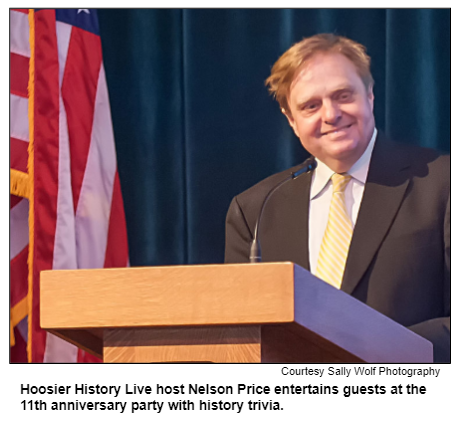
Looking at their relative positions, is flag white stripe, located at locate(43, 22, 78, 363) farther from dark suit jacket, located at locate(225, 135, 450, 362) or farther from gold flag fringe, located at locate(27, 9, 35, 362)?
dark suit jacket, located at locate(225, 135, 450, 362)

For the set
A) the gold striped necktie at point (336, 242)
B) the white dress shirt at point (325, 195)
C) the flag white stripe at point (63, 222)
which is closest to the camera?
the gold striped necktie at point (336, 242)

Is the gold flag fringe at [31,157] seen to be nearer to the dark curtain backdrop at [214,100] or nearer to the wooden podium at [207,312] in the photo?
the dark curtain backdrop at [214,100]

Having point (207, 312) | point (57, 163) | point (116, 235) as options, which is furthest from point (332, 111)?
point (207, 312)

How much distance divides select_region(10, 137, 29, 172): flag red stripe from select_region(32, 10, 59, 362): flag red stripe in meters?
0.05

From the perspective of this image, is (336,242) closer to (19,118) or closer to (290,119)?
(290,119)

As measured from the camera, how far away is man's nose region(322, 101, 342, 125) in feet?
9.25

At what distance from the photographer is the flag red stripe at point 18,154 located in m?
3.06

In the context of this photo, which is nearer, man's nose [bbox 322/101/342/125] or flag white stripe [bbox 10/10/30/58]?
man's nose [bbox 322/101/342/125]

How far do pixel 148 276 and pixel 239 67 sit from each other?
185 centimetres

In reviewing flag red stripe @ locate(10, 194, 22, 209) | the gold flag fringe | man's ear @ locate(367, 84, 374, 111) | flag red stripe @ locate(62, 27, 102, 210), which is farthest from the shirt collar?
flag red stripe @ locate(10, 194, 22, 209)

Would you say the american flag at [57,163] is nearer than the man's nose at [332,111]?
No

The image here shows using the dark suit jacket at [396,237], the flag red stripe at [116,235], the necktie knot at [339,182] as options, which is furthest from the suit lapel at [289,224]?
the flag red stripe at [116,235]

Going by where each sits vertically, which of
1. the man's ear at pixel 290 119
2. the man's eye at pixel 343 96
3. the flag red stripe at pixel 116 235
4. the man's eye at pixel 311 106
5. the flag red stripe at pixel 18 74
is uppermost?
the flag red stripe at pixel 18 74
